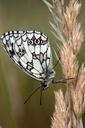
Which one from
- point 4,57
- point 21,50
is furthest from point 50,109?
point 21,50

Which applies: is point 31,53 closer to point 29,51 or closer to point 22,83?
point 29,51

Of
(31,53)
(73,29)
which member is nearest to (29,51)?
(31,53)

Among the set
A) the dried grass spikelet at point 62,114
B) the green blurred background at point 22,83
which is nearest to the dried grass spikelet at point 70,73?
the dried grass spikelet at point 62,114

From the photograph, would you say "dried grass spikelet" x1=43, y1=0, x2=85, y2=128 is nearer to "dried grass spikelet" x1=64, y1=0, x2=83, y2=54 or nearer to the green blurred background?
"dried grass spikelet" x1=64, y1=0, x2=83, y2=54

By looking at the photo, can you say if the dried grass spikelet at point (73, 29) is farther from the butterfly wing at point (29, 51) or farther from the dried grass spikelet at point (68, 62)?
the butterfly wing at point (29, 51)

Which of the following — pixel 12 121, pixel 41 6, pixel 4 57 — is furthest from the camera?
pixel 41 6

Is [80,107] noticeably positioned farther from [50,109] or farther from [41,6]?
[41,6]

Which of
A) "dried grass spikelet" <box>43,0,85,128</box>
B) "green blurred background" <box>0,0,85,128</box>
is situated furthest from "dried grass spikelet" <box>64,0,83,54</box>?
"green blurred background" <box>0,0,85,128</box>
